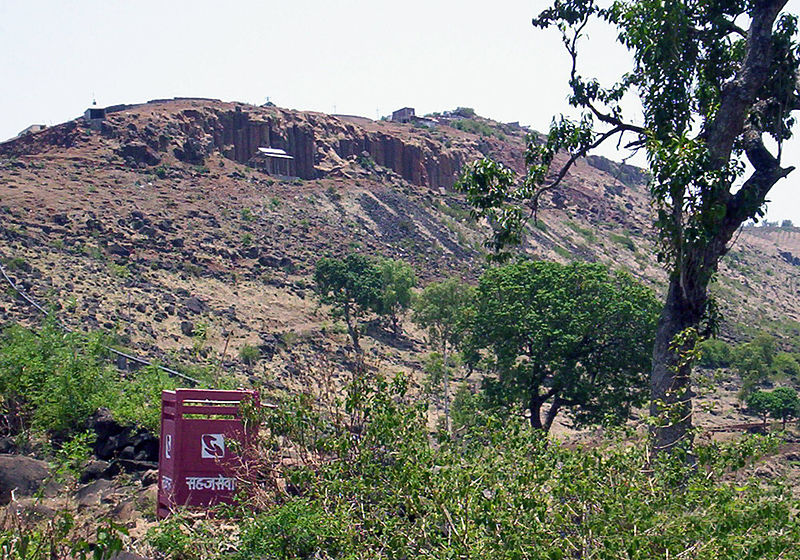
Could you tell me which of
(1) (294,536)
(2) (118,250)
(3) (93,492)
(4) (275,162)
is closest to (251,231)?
(2) (118,250)

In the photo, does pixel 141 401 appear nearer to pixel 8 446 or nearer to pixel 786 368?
pixel 8 446

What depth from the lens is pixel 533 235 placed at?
235ft

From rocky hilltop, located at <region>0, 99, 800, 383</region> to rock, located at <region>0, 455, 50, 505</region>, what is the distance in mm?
15184

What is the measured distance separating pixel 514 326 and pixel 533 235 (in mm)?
47082

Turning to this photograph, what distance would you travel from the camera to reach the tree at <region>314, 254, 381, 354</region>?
45969 mm

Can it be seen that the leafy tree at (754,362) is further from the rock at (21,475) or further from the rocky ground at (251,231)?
the rock at (21,475)

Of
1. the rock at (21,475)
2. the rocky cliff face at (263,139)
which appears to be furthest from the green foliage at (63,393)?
the rocky cliff face at (263,139)

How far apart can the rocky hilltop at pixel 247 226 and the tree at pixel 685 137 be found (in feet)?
57.2

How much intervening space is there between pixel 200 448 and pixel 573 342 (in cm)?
1793

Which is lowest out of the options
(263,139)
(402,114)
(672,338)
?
(672,338)

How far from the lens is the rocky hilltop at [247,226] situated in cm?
4134

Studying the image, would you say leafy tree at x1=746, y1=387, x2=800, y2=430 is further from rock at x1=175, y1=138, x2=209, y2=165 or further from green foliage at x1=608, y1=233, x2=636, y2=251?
green foliage at x1=608, y1=233, x2=636, y2=251

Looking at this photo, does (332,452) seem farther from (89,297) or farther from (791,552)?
(89,297)

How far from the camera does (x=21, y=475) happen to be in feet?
32.4
